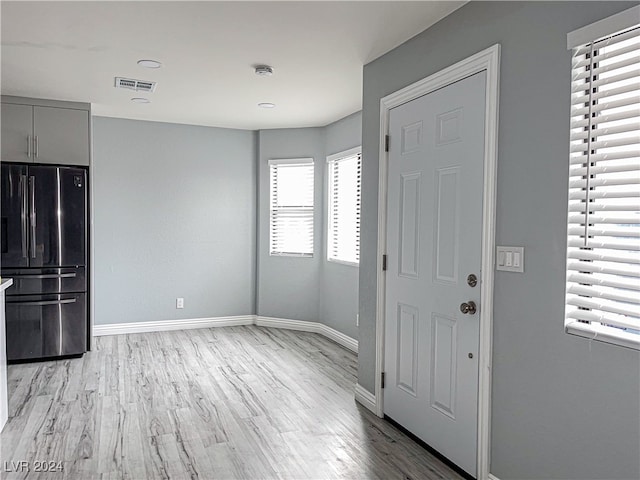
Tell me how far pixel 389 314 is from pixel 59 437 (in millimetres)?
2263

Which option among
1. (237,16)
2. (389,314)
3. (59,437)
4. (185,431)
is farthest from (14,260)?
(389,314)

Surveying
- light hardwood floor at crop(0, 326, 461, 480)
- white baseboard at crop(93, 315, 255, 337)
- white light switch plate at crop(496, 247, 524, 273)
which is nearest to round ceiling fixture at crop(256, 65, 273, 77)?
white light switch plate at crop(496, 247, 524, 273)

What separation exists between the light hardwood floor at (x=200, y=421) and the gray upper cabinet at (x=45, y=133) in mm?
2014

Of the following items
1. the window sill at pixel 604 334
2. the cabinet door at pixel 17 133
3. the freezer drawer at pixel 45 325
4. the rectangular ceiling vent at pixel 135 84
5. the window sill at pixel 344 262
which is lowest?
the freezer drawer at pixel 45 325

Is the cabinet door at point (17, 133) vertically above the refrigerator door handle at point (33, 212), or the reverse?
the cabinet door at point (17, 133)

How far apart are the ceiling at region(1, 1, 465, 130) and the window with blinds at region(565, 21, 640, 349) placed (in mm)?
1021

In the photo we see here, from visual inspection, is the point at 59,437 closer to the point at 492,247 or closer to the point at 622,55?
the point at 492,247

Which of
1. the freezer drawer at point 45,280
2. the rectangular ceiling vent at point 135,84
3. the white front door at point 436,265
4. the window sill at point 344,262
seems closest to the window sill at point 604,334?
the white front door at point 436,265

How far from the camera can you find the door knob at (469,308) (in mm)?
2420

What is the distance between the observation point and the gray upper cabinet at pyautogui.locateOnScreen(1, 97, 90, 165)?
4.45 m

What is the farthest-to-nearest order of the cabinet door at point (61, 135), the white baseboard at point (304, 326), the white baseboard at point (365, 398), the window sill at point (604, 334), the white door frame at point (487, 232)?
the white baseboard at point (304, 326) < the cabinet door at point (61, 135) < the white baseboard at point (365, 398) < the white door frame at point (487, 232) < the window sill at point (604, 334)

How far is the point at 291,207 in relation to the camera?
6023 millimetres

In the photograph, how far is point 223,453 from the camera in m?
2.74

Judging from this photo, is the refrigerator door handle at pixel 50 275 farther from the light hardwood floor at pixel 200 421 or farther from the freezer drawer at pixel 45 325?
the light hardwood floor at pixel 200 421
